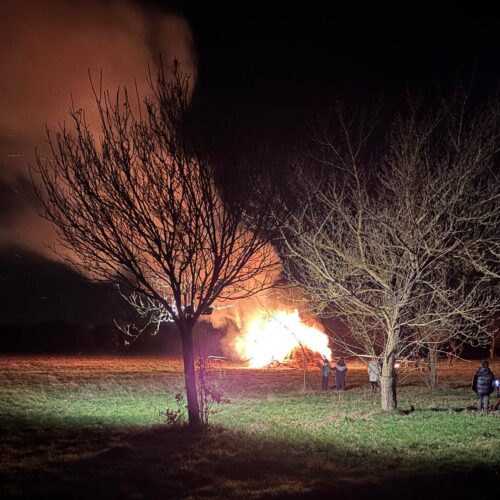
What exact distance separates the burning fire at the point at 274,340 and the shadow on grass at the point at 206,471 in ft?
89.4

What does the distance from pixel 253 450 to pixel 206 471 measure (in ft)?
5.25

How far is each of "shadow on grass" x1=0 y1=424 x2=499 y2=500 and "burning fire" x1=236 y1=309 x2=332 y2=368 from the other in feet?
89.4

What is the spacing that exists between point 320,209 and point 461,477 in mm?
8227

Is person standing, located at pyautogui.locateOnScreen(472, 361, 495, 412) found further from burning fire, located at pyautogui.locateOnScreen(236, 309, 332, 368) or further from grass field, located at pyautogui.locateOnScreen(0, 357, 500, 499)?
burning fire, located at pyautogui.locateOnScreen(236, 309, 332, 368)

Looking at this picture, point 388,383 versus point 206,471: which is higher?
point 206,471

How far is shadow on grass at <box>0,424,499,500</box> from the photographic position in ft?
22.5

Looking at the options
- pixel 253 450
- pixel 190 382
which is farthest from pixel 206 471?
pixel 190 382

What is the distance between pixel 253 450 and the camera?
9.29 metres

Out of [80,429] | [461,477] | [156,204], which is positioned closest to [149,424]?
[80,429]

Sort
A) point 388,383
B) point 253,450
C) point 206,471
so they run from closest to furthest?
point 206,471 < point 253,450 < point 388,383

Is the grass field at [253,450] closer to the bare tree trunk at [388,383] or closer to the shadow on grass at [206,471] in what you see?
the shadow on grass at [206,471]

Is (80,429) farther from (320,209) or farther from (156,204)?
(320,209)

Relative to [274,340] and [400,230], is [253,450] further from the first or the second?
[274,340]

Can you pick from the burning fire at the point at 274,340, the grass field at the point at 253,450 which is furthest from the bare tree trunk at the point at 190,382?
the burning fire at the point at 274,340
